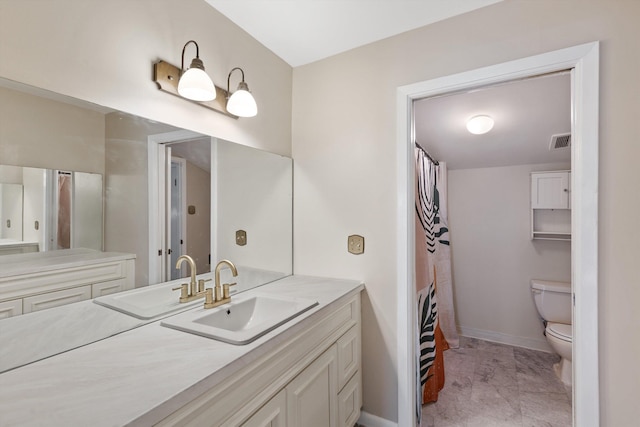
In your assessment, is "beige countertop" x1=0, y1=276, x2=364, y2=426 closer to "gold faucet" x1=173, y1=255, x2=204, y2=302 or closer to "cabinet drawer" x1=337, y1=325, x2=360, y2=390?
"gold faucet" x1=173, y1=255, x2=204, y2=302

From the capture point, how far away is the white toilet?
7.29ft

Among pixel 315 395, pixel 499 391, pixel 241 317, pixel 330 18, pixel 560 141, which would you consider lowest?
pixel 499 391

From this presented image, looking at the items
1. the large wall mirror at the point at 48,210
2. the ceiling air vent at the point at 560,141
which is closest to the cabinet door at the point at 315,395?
the large wall mirror at the point at 48,210

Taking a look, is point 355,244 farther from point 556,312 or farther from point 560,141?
point 556,312

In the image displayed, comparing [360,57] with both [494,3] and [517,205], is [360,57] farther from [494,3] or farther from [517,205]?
[517,205]

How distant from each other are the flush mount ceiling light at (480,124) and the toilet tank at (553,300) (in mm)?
1398

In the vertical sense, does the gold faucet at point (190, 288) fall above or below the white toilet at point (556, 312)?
above

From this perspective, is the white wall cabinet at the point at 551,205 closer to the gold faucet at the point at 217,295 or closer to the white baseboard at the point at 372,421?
the white baseboard at the point at 372,421

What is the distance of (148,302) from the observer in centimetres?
125

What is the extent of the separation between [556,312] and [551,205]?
88 cm

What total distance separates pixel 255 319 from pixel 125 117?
1049 millimetres

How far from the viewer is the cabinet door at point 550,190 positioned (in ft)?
7.99

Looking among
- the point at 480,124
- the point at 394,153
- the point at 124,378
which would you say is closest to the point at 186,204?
the point at 124,378

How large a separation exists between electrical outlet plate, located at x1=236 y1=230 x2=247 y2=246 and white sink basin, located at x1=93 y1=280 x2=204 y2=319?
0.43 m
